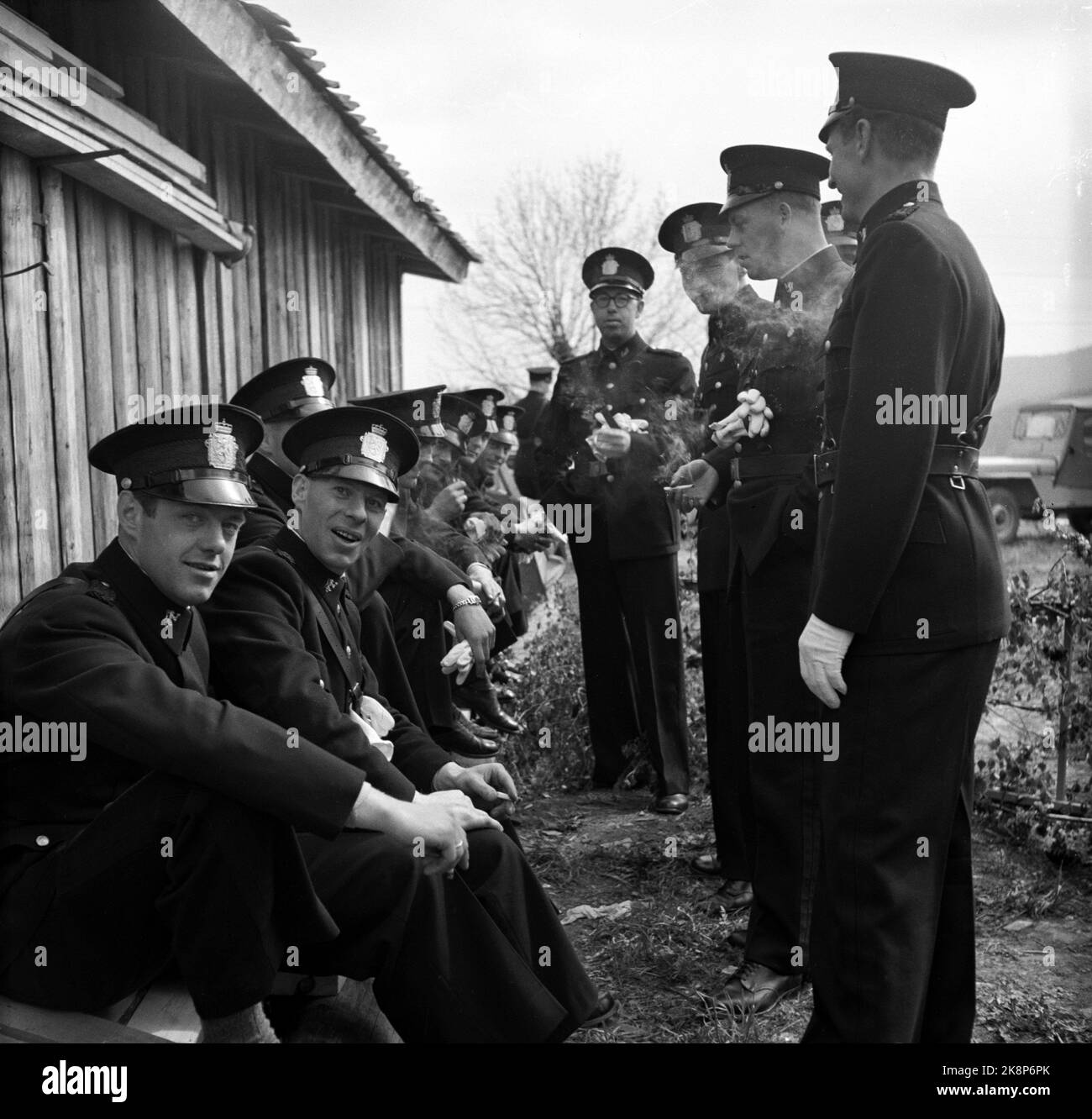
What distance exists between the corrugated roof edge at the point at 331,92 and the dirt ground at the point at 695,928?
335 centimetres

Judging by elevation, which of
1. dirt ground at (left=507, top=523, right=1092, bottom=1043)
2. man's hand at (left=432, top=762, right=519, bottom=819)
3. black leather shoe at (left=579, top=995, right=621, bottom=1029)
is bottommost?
dirt ground at (left=507, top=523, right=1092, bottom=1043)

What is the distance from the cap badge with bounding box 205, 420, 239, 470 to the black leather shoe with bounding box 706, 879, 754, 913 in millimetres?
2593

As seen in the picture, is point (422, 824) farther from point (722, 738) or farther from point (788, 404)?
point (722, 738)

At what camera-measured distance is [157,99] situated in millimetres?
4703

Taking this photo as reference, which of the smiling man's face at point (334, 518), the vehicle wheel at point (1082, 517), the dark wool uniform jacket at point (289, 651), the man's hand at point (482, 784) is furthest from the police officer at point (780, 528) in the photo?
the vehicle wheel at point (1082, 517)

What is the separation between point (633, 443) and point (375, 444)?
273cm

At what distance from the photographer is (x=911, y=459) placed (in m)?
2.58

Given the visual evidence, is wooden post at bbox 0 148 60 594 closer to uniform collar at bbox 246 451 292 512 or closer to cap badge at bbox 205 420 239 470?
uniform collar at bbox 246 451 292 512

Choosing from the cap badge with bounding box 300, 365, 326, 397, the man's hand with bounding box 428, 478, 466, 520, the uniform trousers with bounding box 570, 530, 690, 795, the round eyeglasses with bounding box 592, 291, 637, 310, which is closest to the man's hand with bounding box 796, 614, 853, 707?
the cap badge with bounding box 300, 365, 326, 397

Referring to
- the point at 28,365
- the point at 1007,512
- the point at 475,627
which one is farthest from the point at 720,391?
the point at 1007,512

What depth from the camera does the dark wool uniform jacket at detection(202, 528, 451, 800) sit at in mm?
2785

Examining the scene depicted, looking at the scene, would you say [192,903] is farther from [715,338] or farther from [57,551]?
[715,338]

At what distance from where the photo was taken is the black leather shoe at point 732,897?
4.37 m
